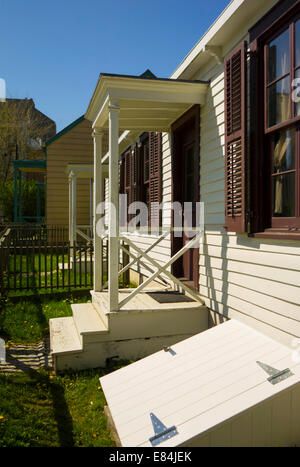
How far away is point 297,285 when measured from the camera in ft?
10.5

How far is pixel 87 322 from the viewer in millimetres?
4949

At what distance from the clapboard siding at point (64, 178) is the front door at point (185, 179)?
10198 millimetres

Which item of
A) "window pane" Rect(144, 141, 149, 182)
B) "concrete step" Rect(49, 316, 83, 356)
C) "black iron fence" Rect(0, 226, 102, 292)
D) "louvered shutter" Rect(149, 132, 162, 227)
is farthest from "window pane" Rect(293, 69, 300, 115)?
"window pane" Rect(144, 141, 149, 182)

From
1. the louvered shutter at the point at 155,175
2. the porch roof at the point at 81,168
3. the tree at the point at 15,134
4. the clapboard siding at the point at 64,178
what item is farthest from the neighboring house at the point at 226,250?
the tree at the point at 15,134

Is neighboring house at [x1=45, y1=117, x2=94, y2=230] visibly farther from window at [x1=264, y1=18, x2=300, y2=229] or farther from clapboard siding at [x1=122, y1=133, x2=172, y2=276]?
window at [x1=264, y1=18, x2=300, y2=229]

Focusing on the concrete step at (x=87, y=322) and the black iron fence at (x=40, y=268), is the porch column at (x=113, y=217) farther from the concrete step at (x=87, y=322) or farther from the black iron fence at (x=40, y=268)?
the black iron fence at (x=40, y=268)

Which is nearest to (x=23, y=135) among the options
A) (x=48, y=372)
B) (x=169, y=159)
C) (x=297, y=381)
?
(x=169, y=159)

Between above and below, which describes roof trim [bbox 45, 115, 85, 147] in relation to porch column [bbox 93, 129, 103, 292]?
above

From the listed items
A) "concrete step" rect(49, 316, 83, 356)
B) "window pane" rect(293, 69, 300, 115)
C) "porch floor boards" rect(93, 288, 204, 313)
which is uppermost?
"window pane" rect(293, 69, 300, 115)

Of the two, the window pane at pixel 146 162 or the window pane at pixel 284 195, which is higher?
the window pane at pixel 146 162

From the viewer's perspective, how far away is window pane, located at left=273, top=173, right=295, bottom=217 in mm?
3436

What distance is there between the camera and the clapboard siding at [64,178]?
16.0 metres

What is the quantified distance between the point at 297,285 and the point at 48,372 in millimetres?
2960

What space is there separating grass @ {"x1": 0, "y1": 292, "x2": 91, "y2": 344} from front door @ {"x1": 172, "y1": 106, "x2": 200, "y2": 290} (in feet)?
7.30
